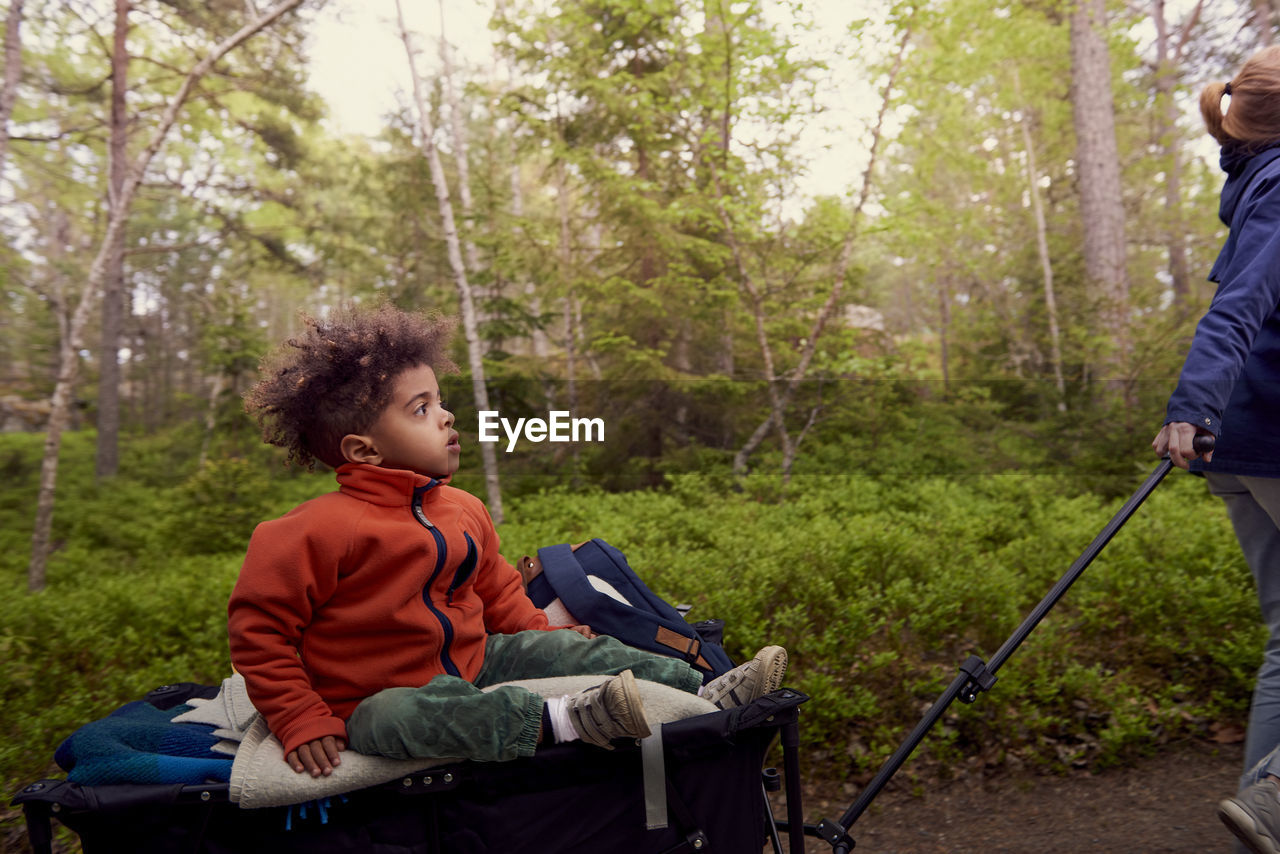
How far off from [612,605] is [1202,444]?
1.78 metres

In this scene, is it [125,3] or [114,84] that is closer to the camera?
[125,3]

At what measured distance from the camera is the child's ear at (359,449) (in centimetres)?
212

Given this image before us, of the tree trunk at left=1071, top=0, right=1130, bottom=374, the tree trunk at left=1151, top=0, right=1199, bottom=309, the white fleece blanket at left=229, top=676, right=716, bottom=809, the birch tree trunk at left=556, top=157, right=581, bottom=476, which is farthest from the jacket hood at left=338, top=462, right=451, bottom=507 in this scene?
the tree trunk at left=1151, top=0, right=1199, bottom=309

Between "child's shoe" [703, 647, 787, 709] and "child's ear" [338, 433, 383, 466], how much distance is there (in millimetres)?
1126

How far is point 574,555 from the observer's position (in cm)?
278

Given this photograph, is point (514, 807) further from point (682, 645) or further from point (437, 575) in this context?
point (682, 645)

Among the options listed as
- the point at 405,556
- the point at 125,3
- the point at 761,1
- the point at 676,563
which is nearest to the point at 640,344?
the point at 761,1

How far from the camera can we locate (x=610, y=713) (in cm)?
171

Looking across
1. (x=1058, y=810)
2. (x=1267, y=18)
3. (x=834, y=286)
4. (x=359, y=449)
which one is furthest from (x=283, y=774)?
(x=1267, y=18)

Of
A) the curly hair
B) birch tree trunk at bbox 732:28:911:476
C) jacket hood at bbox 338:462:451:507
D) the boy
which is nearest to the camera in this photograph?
the boy

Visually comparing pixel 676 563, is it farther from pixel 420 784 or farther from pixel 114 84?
pixel 114 84

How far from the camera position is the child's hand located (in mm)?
1684

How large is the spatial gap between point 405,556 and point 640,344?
943cm

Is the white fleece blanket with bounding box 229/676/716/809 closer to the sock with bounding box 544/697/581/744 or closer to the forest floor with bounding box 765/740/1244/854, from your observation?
the sock with bounding box 544/697/581/744
